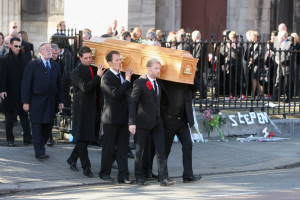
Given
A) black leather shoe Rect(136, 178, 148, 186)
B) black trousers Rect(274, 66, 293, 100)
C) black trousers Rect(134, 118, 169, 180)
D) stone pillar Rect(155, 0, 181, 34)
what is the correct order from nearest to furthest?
black trousers Rect(134, 118, 169, 180)
black leather shoe Rect(136, 178, 148, 186)
black trousers Rect(274, 66, 293, 100)
stone pillar Rect(155, 0, 181, 34)

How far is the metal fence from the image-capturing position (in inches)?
540

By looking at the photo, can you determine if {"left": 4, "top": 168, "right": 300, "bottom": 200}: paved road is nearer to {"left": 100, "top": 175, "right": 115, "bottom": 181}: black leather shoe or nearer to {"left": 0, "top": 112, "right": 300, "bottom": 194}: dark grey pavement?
{"left": 100, "top": 175, "right": 115, "bottom": 181}: black leather shoe

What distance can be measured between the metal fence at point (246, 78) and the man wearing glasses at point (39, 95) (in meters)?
3.00

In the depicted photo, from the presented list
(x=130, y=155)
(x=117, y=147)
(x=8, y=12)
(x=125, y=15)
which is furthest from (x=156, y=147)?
(x=8, y=12)

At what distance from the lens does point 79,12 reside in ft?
68.5

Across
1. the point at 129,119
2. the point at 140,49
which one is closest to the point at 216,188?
the point at 129,119

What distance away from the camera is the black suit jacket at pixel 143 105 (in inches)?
371

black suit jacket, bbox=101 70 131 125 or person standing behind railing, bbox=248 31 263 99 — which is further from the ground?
person standing behind railing, bbox=248 31 263 99

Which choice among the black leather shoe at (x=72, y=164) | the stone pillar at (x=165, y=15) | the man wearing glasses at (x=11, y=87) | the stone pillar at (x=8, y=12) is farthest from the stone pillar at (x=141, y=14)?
the black leather shoe at (x=72, y=164)

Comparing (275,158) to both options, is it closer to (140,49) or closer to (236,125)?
(236,125)

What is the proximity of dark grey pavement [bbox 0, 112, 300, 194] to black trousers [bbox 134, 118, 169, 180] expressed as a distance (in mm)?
591

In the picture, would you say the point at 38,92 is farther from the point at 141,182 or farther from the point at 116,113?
the point at 141,182

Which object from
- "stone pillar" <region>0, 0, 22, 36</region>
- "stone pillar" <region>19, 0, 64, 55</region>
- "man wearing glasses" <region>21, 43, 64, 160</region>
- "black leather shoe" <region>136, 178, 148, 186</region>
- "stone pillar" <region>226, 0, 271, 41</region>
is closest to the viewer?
"black leather shoe" <region>136, 178, 148, 186</region>

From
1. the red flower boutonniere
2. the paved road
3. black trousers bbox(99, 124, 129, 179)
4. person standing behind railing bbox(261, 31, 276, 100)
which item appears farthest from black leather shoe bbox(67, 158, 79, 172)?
person standing behind railing bbox(261, 31, 276, 100)
